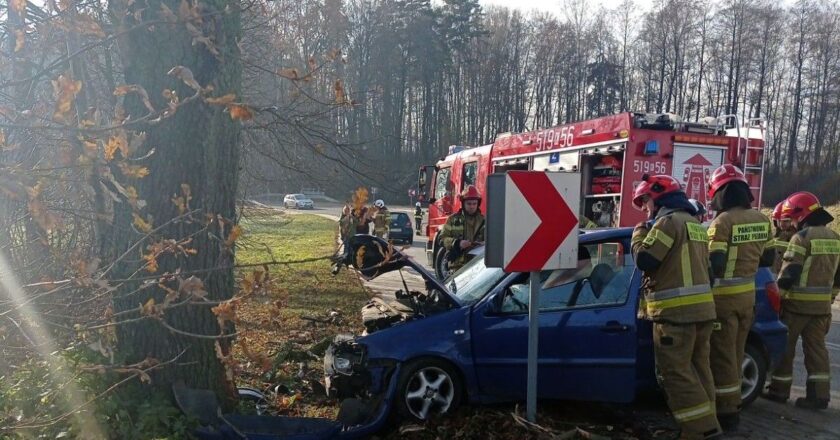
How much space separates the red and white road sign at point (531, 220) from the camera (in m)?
3.82

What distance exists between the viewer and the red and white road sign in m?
3.82

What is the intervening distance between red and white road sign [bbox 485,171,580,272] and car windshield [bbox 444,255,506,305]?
0.75 metres

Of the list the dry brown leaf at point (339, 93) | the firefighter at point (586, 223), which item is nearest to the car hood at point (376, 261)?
the dry brown leaf at point (339, 93)

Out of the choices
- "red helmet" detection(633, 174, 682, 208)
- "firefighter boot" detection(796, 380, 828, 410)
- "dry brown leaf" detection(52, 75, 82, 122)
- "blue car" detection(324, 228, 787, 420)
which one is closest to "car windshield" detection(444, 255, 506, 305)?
"blue car" detection(324, 228, 787, 420)

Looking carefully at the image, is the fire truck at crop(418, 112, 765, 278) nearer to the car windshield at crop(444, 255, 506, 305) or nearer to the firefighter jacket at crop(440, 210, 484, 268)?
the firefighter jacket at crop(440, 210, 484, 268)

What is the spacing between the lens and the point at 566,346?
447 cm

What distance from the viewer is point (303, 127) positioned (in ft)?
15.3

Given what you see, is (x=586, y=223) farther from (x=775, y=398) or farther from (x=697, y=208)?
(x=775, y=398)

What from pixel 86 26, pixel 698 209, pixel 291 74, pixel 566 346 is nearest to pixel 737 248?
pixel 698 209

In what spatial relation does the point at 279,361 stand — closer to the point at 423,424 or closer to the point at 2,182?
the point at 423,424

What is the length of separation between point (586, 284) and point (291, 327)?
13.6ft

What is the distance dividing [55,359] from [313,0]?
3785mm

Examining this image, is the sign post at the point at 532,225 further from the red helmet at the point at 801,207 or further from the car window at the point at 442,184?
the car window at the point at 442,184

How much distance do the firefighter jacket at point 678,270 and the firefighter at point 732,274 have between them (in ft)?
1.41
